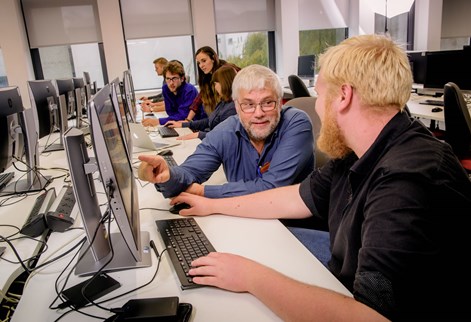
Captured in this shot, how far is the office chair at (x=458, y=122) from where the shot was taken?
2.54m

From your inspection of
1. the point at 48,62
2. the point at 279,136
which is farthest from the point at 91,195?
the point at 48,62

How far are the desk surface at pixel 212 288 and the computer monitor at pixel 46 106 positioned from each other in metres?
1.25

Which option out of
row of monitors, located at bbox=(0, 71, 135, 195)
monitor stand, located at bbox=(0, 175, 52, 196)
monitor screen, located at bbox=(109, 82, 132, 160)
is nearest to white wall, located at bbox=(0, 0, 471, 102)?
row of monitors, located at bbox=(0, 71, 135, 195)

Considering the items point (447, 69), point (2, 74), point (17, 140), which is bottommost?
point (17, 140)

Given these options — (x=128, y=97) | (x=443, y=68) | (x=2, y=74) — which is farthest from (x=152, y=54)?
(x=443, y=68)

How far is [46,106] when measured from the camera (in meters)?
2.53

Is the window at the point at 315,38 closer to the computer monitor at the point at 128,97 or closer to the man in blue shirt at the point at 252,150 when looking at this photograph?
the computer monitor at the point at 128,97

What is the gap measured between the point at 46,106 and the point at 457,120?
2.78 m

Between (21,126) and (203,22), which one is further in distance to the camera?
(203,22)

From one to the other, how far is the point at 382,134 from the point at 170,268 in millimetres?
687

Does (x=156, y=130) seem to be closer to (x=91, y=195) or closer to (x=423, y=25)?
(x=91, y=195)

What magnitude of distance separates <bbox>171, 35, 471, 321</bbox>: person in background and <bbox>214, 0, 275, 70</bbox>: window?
5987 millimetres

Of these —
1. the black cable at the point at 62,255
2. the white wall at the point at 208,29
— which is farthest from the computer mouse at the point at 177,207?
the white wall at the point at 208,29

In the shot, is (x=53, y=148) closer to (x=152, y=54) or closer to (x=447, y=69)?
(x=447, y=69)
